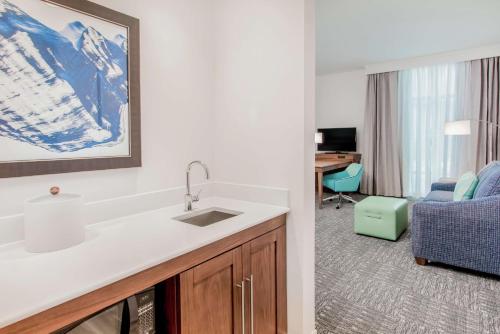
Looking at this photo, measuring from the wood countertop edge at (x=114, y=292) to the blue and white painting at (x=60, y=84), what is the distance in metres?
0.73

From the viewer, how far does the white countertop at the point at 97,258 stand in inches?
30.7

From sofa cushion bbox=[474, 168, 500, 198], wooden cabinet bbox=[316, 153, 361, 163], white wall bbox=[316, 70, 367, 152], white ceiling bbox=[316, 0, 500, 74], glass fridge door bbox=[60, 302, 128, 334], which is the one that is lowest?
glass fridge door bbox=[60, 302, 128, 334]

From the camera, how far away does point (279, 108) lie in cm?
171

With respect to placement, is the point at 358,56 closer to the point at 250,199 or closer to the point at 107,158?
the point at 250,199

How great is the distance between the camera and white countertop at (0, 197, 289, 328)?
781mm

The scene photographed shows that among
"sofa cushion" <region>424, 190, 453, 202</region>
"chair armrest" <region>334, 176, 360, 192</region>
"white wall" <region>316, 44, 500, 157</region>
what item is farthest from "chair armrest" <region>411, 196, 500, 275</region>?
"white wall" <region>316, 44, 500, 157</region>

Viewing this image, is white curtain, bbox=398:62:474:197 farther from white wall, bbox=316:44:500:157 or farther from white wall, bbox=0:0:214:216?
white wall, bbox=0:0:214:216

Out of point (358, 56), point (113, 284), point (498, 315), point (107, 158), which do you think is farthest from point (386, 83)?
point (113, 284)

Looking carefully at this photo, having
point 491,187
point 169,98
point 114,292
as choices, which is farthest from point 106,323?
point 491,187

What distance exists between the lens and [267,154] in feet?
5.86

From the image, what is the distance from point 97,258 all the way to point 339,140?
19.5ft

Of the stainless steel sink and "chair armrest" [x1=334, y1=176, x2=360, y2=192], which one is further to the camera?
"chair armrest" [x1=334, y1=176, x2=360, y2=192]

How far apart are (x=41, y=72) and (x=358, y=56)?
16.6ft

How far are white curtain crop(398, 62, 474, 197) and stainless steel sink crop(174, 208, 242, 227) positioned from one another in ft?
16.3
